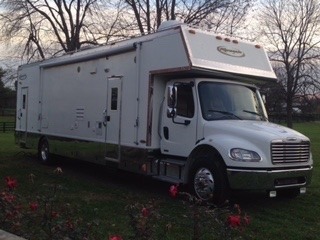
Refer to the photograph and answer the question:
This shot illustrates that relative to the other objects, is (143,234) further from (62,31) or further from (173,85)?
(62,31)

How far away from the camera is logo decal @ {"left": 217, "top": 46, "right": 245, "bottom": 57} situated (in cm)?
980

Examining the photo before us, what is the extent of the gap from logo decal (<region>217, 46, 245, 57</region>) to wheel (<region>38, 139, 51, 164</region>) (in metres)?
7.07

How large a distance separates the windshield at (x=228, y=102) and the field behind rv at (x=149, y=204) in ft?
5.11

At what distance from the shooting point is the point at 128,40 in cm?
1101

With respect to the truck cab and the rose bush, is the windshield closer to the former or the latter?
the truck cab

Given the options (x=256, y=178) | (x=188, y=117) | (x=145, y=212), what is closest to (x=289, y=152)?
(x=256, y=178)

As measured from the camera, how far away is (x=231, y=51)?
32.8 feet

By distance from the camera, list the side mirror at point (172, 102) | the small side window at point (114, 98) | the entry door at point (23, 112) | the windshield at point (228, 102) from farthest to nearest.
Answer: the entry door at point (23, 112)
the small side window at point (114, 98)
the side mirror at point (172, 102)
the windshield at point (228, 102)

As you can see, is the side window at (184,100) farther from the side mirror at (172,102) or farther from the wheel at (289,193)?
the wheel at (289,193)

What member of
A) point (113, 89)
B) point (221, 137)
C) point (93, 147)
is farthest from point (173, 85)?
point (93, 147)

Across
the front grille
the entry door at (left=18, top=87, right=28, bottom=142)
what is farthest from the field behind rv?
the entry door at (left=18, top=87, right=28, bottom=142)

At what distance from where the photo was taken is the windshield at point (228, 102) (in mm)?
9289

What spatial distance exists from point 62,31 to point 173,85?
86.8ft

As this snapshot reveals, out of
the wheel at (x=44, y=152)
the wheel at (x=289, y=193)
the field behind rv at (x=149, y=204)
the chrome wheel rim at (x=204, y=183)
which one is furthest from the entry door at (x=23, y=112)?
the wheel at (x=289, y=193)
